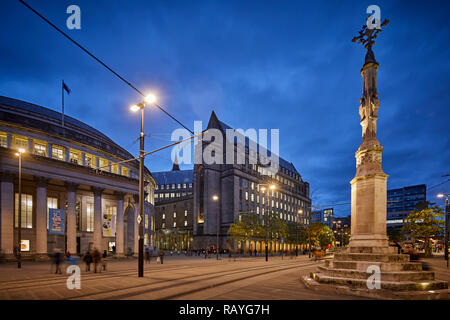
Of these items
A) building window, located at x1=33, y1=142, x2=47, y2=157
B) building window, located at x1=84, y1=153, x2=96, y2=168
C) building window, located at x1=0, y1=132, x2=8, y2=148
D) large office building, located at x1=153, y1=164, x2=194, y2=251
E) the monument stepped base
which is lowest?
large office building, located at x1=153, y1=164, x2=194, y2=251

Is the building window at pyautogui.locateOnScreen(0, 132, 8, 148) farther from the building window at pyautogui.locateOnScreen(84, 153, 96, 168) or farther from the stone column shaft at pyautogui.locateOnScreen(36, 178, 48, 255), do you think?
the building window at pyautogui.locateOnScreen(84, 153, 96, 168)

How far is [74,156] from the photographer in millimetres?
47344

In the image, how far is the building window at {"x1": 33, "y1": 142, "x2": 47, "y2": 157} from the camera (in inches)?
1657

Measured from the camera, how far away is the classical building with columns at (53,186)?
3622 centimetres

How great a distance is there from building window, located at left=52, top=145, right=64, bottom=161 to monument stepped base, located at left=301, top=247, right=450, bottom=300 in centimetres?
4384

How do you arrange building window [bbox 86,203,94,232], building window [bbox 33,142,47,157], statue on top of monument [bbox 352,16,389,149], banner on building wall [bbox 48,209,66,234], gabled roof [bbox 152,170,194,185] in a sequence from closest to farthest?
1. statue on top of monument [bbox 352,16,389,149]
2. banner on building wall [bbox 48,209,66,234]
3. building window [bbox 33,142,47,157]
4. building window [bbox 86,203,94,232]
5. gabled roof [bbox 152,170,194,185]

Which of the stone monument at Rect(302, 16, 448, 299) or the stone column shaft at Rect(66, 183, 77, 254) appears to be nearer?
the stone monument at Rect(302, 16, 448, 299)

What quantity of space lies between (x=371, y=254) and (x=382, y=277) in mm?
1570

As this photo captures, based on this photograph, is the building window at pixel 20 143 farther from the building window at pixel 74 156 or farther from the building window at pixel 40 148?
the building window at pixel 74 156

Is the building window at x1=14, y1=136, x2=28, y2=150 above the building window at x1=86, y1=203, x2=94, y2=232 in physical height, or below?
above

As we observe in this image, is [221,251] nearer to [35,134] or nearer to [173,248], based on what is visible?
[173,248]

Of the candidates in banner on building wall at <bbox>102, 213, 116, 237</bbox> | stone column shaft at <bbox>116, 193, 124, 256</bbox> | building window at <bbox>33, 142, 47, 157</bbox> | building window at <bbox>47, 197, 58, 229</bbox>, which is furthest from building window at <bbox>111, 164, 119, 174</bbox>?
building window at <bbox>33, 142, 47, 157</bbox>

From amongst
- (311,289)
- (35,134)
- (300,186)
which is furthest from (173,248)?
(311,289)
